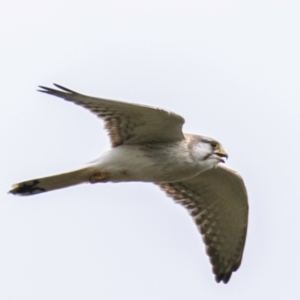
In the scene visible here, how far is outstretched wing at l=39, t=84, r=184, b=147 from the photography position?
12266 mm

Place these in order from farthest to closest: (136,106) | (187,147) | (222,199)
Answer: (222,199), (187,147), (136,106)

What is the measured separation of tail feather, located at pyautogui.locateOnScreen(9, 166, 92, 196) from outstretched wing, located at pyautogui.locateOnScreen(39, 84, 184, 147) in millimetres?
587

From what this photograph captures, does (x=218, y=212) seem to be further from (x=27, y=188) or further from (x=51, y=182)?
(x=27, y=188)

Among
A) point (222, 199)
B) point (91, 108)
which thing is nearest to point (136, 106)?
point (91, 108)

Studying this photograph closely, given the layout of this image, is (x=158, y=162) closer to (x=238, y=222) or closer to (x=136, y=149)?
(x=136, y=149)

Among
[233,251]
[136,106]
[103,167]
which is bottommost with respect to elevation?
[233,251]

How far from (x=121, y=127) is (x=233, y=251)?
3.23 metres

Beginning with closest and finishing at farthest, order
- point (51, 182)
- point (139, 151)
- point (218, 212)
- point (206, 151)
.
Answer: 1. point (51, 182)
2. point (139, 151)
3. point (206, 151)
4. point (218, 212)

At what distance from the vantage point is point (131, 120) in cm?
1283

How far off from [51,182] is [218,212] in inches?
124

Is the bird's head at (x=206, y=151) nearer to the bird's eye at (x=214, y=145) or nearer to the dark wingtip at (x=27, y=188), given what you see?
the bird's eye at (x=214, y=145)

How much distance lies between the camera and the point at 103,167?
12.9 m

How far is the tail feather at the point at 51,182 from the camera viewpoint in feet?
41.9

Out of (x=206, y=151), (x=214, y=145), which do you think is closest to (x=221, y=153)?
(x=214, y=145)
